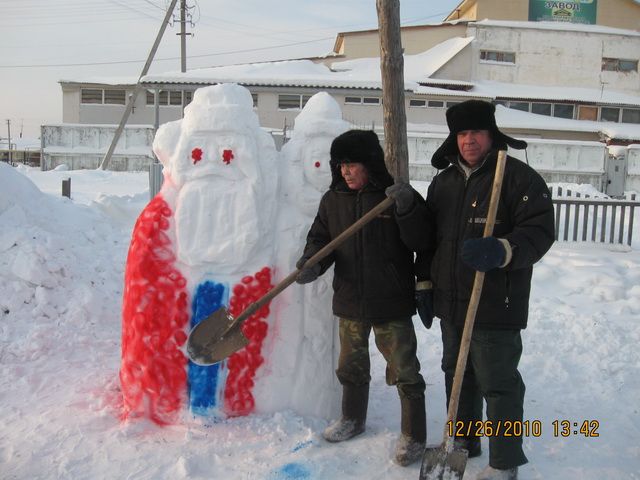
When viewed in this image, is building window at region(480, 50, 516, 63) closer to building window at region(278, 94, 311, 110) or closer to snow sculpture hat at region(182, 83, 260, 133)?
building window at region(278, 94, 311, 110)

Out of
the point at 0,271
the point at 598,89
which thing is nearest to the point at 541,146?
the point at 598,89

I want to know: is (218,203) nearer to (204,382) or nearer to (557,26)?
(204,382)

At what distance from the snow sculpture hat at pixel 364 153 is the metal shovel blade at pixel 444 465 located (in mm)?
1289

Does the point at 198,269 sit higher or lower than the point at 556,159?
lower

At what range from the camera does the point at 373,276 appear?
3.03 metres

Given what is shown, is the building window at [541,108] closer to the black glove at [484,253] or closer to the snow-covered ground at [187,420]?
the snow-covered ground at [187,420]

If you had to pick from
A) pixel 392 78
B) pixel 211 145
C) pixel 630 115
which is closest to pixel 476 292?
pixel 211 145

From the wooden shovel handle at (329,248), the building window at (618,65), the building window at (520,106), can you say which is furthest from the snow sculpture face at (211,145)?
the building window at (618,65)

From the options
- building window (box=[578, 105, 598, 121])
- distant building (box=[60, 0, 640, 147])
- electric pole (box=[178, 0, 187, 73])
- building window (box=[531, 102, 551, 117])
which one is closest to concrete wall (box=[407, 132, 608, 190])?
distant building (box=[60, 0, 640, 147])

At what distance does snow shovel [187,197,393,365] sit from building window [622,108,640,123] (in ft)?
97.2

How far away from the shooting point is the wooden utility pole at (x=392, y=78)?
546 cm

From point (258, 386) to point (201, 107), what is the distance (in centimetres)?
157

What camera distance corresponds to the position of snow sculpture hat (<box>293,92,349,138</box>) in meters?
3.50

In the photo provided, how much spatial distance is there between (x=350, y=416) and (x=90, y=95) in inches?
1013
